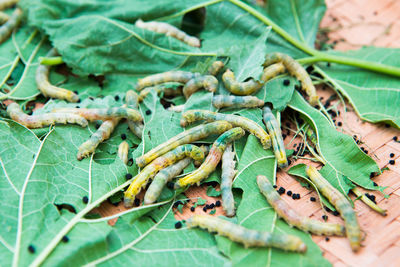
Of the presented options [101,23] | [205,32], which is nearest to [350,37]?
Answer: [205,32]

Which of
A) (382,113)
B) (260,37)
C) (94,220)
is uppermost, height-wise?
(260,37)

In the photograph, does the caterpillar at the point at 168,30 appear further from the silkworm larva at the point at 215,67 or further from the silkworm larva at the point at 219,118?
the silkworm larva at the point at 219,118

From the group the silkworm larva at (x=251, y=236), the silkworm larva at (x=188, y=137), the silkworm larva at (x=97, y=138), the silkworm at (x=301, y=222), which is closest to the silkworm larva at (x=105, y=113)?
the silkworm larva at (x=97, y=138)

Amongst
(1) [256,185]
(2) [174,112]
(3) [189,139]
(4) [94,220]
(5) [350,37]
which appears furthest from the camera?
(5) [350,37]

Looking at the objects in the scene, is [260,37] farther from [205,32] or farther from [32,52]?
[32,52]

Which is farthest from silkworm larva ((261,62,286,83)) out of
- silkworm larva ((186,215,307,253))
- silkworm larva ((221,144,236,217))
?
silkworm larva ((186,215,307,253))

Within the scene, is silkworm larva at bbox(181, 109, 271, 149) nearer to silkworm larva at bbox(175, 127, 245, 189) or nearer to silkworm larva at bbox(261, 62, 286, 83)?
silkworm larva at bbox(175, 127, 245, 189)
